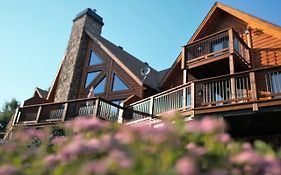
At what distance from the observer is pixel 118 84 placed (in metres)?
16.5

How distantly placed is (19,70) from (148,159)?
15430 millimetres

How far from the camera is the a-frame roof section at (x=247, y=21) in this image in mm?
11586

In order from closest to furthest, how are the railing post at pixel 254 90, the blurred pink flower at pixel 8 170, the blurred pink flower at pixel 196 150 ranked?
1. the blurred pink flower at pixel 8 170
2. the blurred pink flower at pixel 196 150
3. the railing post at pixel 254 90

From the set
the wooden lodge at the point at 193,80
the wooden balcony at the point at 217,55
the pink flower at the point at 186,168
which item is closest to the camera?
the pink flower at the point at 186,168

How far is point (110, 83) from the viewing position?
16.7 m

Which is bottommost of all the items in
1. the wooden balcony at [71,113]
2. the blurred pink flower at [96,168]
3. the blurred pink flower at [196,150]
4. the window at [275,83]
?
the blurred pink flower at [96,168]

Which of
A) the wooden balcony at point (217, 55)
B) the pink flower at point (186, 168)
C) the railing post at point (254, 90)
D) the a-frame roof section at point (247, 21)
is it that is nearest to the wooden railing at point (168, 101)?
the wooden balcony at point (217, 55)

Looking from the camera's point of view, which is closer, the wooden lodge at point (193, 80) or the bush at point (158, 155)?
the bush at point (158, 155)

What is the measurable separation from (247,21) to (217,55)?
2693 mm

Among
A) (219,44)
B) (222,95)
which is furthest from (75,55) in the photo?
(222,95)

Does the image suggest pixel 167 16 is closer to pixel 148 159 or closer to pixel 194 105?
pixel 194 105

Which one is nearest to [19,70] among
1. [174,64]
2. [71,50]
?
[71,50]

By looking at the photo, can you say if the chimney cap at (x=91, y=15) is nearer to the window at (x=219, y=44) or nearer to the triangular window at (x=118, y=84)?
the triangular window at (x=118, y=84)

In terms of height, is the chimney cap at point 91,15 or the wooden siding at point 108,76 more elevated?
the chimney cap at point 91,15
